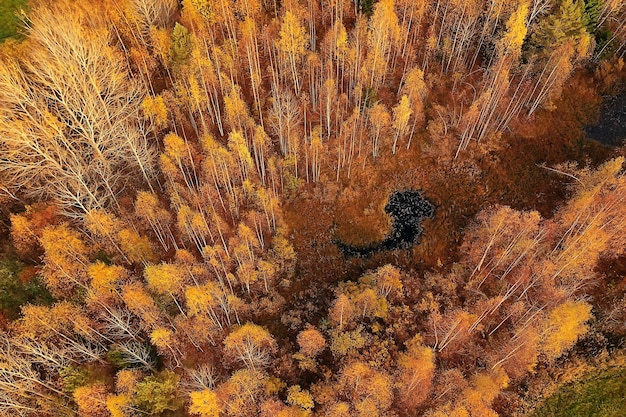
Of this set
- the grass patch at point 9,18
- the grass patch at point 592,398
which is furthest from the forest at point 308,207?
the grass patch at point 592,398

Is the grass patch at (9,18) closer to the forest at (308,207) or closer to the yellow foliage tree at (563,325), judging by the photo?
the forest at (308,207)

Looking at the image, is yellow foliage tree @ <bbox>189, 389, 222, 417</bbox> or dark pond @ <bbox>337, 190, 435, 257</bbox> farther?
dark pond @ <bbox>337, 190, 435, 257</bbox>

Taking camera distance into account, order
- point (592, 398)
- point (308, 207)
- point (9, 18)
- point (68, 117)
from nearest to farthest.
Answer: point (592, 398) < point (68, 117) < point (308, 207) < point (9, 18)

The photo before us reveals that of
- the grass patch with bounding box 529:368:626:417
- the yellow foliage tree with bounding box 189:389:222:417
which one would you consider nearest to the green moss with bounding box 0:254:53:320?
the yellow foliage tree with bounding box 189:389:222:417

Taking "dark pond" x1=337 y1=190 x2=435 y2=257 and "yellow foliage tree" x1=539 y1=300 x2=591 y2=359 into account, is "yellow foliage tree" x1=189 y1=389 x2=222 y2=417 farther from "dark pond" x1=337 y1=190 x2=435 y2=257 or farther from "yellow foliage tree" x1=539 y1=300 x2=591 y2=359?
Answer: "yellow foliage tree" x1=539 y1=300 x2=591 y2=359

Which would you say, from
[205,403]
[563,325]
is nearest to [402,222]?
[563,325]

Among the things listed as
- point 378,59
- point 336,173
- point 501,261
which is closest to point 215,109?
point 336,173

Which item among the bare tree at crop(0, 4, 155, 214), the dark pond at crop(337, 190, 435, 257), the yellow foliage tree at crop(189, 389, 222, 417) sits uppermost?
the bare tree at crop(0, 4, 155, 214)

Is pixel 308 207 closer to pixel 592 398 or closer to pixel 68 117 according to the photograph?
pixel 68 117
